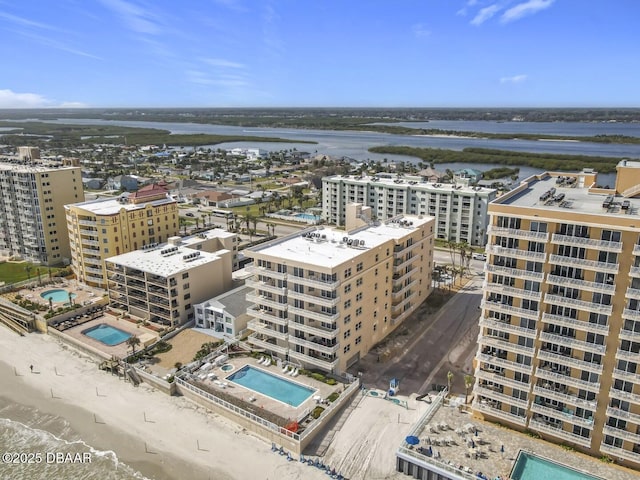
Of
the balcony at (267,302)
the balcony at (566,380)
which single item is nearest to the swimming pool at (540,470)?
the balcony at (566,380)

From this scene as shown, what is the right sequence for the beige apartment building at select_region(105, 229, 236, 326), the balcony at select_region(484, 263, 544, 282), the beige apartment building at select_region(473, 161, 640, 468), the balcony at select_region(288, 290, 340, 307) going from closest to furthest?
the beige apartment building at select_region(473, 161, 640, 468), the balcony at select_region(484, 263, 544, 282), the balcony at select_region(288, 290, 340, 307), the beige apartment building at select_region(105, 229, 236, 326)

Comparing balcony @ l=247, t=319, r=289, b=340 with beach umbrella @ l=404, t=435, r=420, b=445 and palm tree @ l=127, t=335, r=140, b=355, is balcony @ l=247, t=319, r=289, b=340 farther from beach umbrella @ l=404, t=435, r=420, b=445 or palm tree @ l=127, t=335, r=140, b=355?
beach umbrella @ l=404, t=435, r=420, b=445

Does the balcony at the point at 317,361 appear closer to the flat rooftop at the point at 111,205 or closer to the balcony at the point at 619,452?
the balcony at the point at 619,452

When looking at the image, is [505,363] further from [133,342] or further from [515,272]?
[133,342]

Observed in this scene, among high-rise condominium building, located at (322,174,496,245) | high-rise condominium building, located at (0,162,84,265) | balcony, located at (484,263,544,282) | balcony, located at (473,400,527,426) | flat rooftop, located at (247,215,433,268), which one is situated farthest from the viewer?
high-rise condominium building, located at (322,174,496,245)

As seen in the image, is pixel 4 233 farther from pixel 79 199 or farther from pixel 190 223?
pixel 190 223

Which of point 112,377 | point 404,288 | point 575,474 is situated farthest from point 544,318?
point 112,377

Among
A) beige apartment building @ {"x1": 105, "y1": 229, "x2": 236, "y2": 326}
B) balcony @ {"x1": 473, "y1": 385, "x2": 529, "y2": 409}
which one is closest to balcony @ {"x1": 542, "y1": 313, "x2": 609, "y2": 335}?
balcony @ {"x1": 473, "y1": 385, "x2": 529, "y2": 409}
